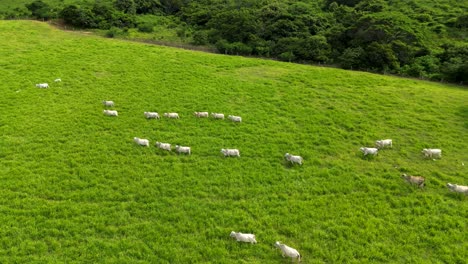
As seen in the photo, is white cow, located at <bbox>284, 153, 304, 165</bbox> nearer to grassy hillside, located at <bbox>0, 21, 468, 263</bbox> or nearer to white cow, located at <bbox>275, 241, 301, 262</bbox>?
grassy hillside, located at <bbox>0, 21, 468, 263</bbox>

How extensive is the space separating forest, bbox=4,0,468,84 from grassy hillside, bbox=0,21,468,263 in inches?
262

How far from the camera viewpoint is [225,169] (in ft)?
50.8

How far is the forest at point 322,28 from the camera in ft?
106

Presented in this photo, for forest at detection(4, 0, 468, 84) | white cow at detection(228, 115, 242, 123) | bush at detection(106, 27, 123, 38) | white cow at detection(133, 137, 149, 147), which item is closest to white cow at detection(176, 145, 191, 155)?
white cow at detection(133, 137, 149, 147)

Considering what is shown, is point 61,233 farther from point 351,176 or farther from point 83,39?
point 83,39

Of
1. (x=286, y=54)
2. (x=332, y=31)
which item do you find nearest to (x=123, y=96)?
(x=286, y=54)

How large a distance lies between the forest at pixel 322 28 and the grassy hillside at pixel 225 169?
6.65 m

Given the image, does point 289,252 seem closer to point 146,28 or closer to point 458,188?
point 458,188

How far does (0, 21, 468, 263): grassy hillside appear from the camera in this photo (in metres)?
11.6

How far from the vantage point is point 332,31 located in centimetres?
3909

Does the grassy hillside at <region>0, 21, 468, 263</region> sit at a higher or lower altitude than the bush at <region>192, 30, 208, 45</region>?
lower

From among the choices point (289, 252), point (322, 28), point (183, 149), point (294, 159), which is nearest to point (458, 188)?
point (294, 159)

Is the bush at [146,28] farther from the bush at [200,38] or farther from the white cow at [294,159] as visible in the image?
the white cow at [294,159]

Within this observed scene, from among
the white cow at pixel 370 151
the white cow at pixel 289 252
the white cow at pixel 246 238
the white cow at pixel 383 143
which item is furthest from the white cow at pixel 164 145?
the white cow at pixel 383 143
